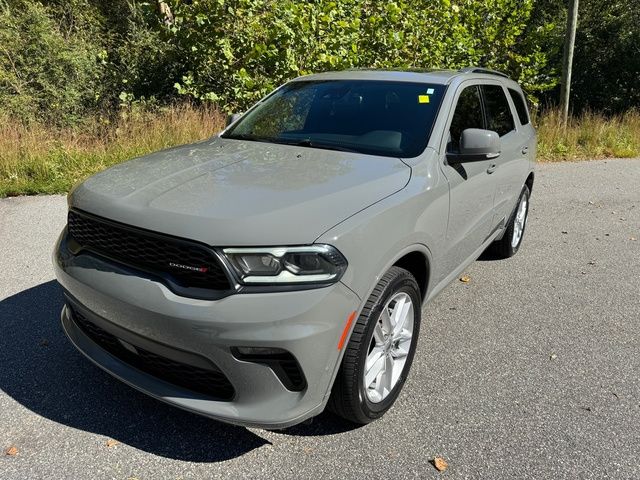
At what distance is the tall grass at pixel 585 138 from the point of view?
1066 centimetres

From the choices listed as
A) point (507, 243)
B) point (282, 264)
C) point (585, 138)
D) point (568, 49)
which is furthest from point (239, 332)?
point (568, 49)

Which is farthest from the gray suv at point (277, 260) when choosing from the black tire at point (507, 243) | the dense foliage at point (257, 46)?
the dense foliage at point (257, 46)

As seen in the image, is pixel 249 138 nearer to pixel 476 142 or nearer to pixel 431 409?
pixel 476 142

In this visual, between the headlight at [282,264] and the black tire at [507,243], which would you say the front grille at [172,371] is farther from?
the black tire at [507,243]

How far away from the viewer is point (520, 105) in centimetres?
507

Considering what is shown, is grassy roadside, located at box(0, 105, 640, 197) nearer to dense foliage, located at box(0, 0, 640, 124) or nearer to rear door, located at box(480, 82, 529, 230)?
dense foliage, located at box(0, 0, 640, 124)

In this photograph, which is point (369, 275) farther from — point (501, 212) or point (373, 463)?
point (501, 212)

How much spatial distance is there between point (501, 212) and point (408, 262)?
182cm

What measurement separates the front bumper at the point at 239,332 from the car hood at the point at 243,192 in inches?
9.8

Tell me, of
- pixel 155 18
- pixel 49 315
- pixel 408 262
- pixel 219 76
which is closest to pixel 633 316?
pixel 408 262

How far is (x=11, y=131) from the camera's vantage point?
754 centimetres

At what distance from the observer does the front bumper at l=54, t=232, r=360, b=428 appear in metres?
2.00

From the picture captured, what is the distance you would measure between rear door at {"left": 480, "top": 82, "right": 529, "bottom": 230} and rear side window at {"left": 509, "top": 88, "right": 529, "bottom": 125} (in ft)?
0.62

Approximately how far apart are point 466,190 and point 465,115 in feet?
2.06
